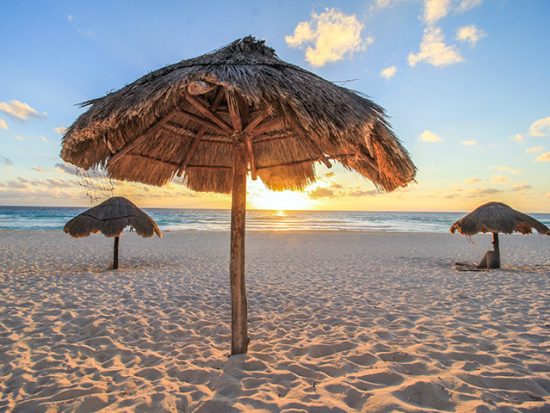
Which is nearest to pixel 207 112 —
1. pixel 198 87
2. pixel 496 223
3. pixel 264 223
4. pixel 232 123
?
pixel 232 123

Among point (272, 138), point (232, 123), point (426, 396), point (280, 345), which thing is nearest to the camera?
point (426, 396)

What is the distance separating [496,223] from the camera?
8.27 m

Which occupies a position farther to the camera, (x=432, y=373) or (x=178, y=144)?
(x=178, y=144)

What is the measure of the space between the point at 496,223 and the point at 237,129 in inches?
324

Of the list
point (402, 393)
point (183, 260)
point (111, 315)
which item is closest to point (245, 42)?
point (402, 393)

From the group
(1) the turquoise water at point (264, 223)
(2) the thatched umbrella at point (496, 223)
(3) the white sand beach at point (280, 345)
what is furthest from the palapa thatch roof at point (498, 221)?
(1) the turquoise water at point (264, 223)

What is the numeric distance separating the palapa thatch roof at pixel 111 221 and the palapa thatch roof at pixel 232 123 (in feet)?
15.6

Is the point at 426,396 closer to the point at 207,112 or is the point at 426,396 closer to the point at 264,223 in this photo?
the point at 207,112

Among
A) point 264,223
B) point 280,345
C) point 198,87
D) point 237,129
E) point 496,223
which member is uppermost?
point 198,87

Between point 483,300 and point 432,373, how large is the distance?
10.9 ft

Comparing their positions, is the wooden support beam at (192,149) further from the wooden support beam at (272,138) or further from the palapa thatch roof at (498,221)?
the palapa thatch roof at (498,221)

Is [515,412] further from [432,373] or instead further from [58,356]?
[58,356]

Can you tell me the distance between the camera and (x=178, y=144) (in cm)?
398

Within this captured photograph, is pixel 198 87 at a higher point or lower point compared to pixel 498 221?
higher
